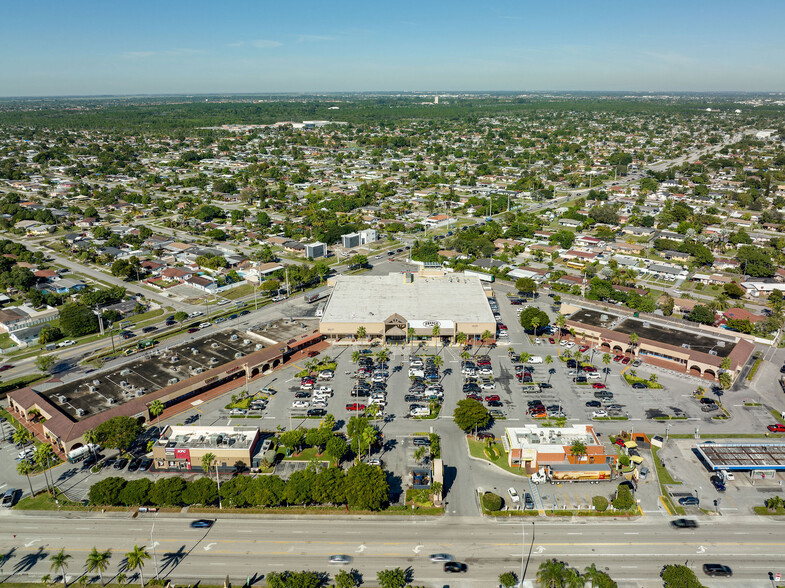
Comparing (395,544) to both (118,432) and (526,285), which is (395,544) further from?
(526,285)

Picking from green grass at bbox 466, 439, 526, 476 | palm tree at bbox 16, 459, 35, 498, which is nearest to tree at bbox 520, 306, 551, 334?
green grass at bbox 466, 439, 526, 476

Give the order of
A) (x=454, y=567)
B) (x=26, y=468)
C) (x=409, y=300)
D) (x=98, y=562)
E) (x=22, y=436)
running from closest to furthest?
(x=98, y=562)
(x=454, y=567)
(x=26, y=468)
(x=22, y=436)
(x=409, y=300)

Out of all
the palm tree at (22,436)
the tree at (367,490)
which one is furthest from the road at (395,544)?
the palm tree at (22,436)

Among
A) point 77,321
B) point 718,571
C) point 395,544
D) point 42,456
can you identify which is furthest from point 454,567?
point 77,321

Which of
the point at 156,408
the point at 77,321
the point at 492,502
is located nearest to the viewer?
the point at 492,502

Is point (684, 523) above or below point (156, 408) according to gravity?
below

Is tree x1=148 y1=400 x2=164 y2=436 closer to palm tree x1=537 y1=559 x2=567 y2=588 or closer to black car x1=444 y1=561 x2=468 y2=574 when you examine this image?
black car x1=444 y1=561 x2=468 y2=574

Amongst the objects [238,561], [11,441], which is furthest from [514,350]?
[11,441]

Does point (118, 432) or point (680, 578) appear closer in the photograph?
point (680, 578)
